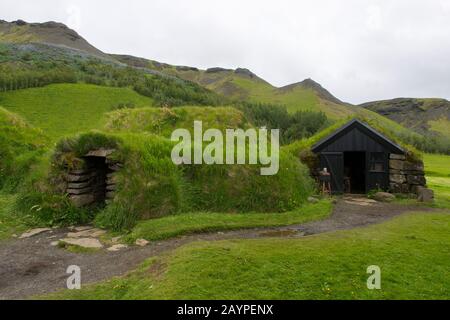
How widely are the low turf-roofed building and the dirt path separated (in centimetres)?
825

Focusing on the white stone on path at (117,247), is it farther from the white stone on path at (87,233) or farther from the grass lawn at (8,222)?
the grass lawn at (8,222)

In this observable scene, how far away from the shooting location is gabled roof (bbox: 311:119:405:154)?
19766mm

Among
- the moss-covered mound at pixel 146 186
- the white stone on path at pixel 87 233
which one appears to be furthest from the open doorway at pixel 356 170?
the white stone on path at pixel 87 233

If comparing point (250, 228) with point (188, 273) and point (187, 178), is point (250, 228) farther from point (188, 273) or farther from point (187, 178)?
point (188, 273)

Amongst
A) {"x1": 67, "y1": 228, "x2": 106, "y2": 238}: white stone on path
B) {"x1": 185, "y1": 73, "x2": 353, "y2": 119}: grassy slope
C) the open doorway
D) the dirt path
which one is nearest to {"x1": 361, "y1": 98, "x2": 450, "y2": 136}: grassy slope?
{"x1": 185, "y1": 73, "x2": 353, "y2": 119}: grassy slope

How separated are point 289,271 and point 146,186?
6.21m

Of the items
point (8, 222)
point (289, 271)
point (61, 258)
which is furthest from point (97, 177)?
point (289, 271)

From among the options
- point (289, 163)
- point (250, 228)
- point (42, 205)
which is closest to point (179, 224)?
point (250, 228)

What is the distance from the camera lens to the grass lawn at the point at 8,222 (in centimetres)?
1026

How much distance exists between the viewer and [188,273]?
6609mm

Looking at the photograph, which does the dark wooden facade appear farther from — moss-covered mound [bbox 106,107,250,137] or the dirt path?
the dirt path

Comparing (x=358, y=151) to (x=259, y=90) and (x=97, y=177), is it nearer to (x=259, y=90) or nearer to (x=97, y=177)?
(x=97, y=177)

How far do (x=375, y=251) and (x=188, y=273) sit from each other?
494cm
